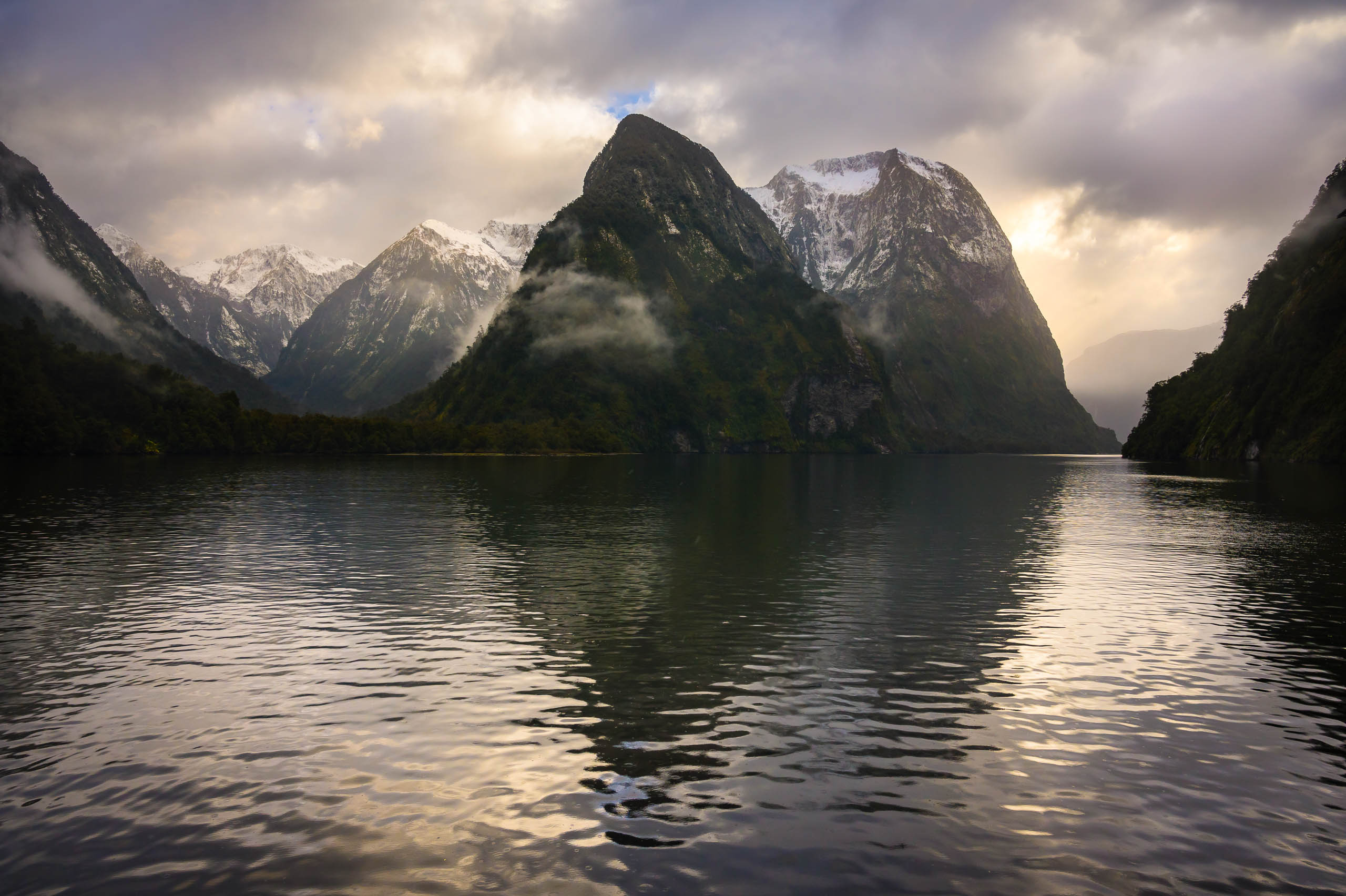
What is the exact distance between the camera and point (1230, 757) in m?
22.1

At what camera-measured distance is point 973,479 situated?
193875mm

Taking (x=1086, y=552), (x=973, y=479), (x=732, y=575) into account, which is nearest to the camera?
(x=732, y=575)

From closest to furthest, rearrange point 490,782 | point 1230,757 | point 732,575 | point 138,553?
point 490,782 → point 1230,757 → point 732,575 → point 138,553

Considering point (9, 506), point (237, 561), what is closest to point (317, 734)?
point (237, 561)

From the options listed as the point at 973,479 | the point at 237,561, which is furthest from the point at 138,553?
the point at 973,479

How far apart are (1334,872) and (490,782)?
58.6ft

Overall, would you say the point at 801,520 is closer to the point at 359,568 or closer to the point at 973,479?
the point at 359,568

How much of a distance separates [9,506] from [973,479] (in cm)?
17857

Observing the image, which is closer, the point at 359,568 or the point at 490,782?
the point at 490,782

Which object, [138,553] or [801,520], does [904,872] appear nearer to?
[138,553]

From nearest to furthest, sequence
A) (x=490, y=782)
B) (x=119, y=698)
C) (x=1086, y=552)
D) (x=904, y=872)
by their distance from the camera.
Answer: (x=904, y=872) < (x=490, y=782) < (x=119, y=698) < (x=1086, y=552)

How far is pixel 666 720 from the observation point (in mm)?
24750

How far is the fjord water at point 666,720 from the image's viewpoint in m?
16.2

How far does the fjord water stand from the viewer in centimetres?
1619
